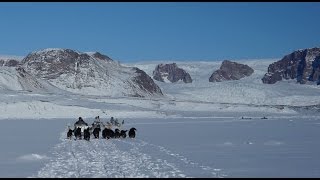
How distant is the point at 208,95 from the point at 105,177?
6068 inches

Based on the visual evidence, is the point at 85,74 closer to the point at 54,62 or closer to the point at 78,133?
the point at 54,62

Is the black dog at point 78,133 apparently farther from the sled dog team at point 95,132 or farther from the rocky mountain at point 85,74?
the rocky mountain at point 85,74

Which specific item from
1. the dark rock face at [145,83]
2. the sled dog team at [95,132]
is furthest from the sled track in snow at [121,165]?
the dark rock face at [145,83]

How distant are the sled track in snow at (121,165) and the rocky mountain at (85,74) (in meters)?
133

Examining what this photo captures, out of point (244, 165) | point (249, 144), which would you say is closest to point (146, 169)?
point (244, 165)

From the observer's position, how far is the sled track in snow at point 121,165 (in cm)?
1390

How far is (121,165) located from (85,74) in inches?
6009

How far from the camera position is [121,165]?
51.8 feet

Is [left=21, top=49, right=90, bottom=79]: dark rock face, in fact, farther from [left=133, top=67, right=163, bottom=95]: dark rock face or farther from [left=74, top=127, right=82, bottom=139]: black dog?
[left=74, top=127, right=82, bottom=139]: black dog

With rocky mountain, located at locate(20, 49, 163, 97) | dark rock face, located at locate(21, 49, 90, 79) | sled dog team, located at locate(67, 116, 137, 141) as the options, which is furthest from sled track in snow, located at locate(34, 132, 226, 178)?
dark rock face, located at locate(21, 49, 90, 79)

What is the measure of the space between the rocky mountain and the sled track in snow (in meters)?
133

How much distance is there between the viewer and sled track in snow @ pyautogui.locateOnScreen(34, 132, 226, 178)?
1390 centimetres

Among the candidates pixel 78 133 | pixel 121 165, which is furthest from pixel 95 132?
pixel 121 165

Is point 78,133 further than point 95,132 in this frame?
No
